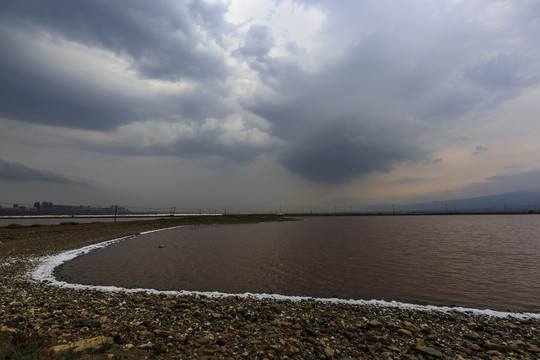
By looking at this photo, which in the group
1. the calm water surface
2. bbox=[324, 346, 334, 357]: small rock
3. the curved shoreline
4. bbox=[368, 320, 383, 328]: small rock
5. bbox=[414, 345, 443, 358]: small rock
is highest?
bbox=[324, 346, 334, 357]: small rock

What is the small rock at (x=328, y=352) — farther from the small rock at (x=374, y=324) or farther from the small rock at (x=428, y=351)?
the small rock at (x=428, y=351)

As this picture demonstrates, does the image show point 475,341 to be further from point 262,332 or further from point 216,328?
point 216,328

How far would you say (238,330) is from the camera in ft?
29.3

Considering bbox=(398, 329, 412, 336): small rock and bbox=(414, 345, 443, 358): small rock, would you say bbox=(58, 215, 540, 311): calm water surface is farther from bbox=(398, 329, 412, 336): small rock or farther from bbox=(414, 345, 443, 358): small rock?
bbox=(414, 345, 443, 358): small rock

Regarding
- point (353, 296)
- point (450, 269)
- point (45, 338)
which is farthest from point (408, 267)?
point (45, 338)

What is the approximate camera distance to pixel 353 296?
13977mm

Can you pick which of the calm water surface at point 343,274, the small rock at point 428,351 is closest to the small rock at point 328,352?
the small rock at point 428,351

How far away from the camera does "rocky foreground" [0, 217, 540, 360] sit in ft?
23.9

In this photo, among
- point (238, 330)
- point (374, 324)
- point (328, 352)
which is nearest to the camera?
point (328, 352)

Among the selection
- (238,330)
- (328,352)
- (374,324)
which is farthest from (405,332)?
(238,330)

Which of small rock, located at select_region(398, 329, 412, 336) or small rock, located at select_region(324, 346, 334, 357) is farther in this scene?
small rock, located at select_region(398, 329, 412, 336)

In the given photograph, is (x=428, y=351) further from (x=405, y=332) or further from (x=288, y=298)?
(x=288, y=298)

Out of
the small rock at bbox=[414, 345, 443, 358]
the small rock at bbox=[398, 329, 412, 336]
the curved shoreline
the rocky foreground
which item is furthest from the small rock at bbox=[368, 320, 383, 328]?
the curved shoreline

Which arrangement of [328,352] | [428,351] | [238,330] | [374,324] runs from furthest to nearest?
[374,324] → [238,330] → [428,351] → [328,352]
